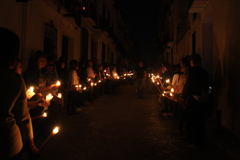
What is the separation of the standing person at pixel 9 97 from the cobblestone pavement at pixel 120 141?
233 centimetres

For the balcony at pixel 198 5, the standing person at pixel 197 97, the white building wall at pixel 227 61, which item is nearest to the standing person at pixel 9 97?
the standing person at pixel 197 97

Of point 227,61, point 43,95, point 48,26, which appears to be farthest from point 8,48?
point 48,26

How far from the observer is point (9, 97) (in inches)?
75.7

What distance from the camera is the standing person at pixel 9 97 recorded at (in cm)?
186

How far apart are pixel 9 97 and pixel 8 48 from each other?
405 mm

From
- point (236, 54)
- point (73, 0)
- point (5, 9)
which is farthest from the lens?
point (73, 0)

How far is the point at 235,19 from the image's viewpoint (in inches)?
233

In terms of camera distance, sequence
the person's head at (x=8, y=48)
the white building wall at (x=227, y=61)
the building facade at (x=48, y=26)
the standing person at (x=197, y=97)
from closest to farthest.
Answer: the person's head at (x=8, y=48) → the standing person at (x=197, y=97) → the white building wall at (x=227, y=61) → the building facade at (x=48, y=26)

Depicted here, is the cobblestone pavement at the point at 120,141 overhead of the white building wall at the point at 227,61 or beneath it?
beneath

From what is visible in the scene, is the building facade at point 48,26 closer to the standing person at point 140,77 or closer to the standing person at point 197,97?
the standing person at point 140,77

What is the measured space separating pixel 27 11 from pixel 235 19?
624 centimetres

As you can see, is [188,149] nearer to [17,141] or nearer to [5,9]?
[17,141]

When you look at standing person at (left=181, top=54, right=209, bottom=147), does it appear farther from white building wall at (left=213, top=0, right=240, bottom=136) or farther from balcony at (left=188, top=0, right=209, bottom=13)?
balcony at (left=188, top=0, right=209, bottom=13)

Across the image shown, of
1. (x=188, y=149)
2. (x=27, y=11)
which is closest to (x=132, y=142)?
(x=188, y=149)
